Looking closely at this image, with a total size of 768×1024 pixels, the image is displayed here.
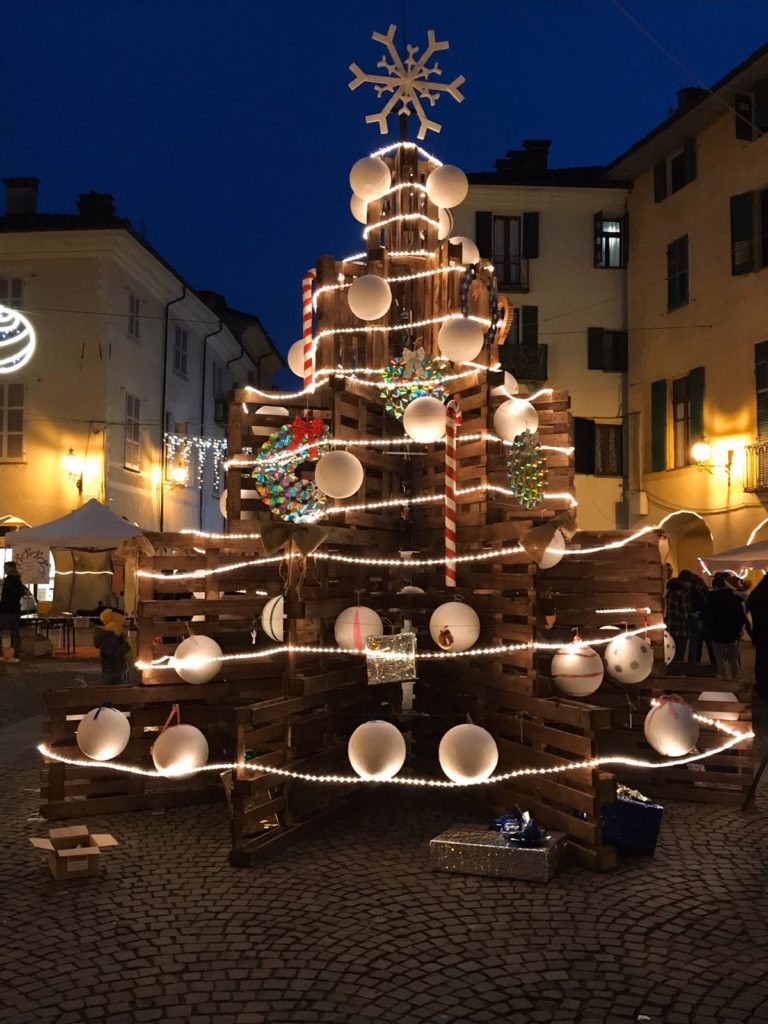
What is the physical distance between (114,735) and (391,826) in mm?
2190

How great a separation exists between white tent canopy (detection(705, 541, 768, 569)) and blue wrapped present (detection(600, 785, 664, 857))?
7.76 m

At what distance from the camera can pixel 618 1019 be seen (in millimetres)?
4402

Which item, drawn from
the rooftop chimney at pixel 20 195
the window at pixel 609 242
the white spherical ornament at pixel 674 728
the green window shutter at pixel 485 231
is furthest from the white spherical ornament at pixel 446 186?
the rooftop chimney at pixel 20 195

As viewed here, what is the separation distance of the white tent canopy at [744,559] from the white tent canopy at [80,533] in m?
9.86

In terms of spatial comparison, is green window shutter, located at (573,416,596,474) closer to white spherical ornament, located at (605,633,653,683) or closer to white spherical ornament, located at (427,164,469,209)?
white spherical ornament, located at (427,164,469,209)

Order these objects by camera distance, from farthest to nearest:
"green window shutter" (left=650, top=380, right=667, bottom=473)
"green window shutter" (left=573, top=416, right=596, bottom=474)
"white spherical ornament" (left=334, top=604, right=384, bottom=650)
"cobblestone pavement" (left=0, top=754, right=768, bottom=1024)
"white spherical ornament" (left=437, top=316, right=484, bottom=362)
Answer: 1. "green window shutter" (left=573, top=416, right=596, bottom=474)
2. "green window shutter" (left=650, top=380, right=667, bottom=473)
3. "white spherical ornament" (left=437, top=316, right=484, bottom=362)
4. "white spherical ornament" (left=334, top=604, right=384, bottom=650)
5. "cobblestone pavement" (left=0, top=754, right=768, bottom=1024)

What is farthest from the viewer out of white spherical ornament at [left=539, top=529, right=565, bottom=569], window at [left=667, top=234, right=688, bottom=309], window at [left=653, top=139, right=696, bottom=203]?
window at [left=667, top=234, right=688, bottom=309]

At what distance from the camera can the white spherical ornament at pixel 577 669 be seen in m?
7.64

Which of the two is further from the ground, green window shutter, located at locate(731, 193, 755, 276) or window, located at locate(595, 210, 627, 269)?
window, located at locate(595, 210, 627, 269)

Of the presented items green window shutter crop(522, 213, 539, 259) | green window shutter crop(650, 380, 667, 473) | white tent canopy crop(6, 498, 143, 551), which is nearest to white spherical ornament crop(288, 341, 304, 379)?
white tent canopy crop(6, 498, 143, 551)

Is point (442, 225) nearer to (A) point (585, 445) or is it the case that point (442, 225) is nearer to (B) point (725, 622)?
(B) point (725, 622)

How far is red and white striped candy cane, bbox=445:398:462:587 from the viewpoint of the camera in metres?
8.23

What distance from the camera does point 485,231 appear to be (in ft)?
94.2

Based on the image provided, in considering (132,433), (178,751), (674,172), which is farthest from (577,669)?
(132,433)
